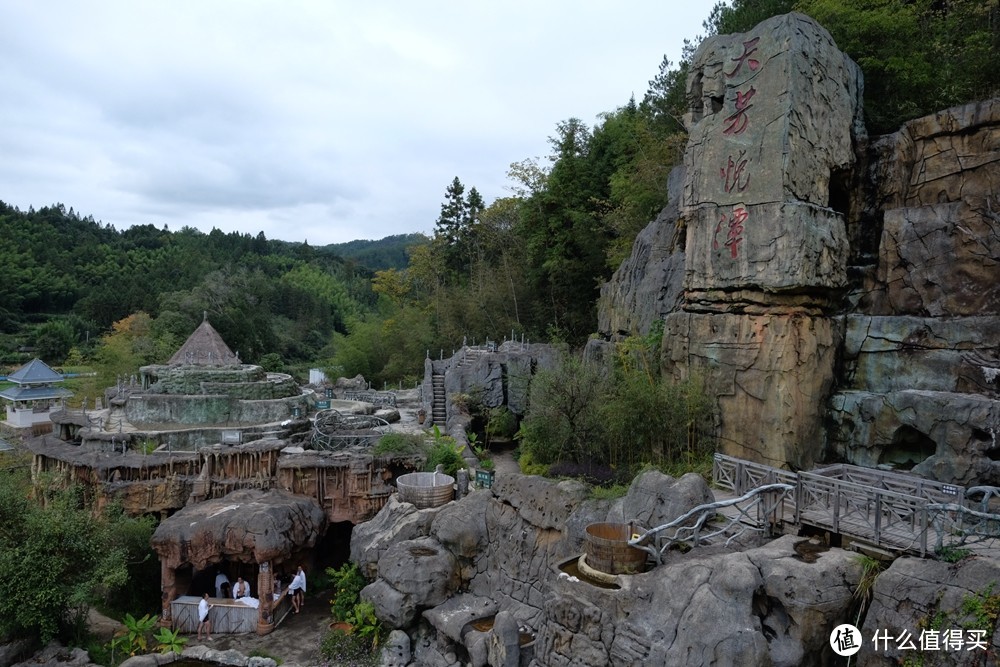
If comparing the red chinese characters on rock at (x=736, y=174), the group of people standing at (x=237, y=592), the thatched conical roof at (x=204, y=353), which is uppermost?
the red chinese characters on rock at (x=736, y=174)

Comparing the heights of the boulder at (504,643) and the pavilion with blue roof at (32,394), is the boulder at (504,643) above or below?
below

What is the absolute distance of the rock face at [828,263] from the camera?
11.0 m

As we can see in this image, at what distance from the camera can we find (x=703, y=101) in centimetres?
1335

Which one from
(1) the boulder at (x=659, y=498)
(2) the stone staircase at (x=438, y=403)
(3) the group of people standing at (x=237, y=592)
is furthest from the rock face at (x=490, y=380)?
(1) the boulder at (x=659, y=498)

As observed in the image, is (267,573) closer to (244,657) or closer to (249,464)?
(244,657)

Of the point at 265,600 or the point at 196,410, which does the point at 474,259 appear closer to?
the point at 196,410

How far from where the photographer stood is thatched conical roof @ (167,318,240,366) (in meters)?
22.9

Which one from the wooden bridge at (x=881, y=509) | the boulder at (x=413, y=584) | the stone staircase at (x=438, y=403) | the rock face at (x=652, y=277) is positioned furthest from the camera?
the stone staircase at (x=438, y=403)

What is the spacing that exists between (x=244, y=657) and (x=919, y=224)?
15.9 metres

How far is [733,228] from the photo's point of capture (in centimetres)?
1204

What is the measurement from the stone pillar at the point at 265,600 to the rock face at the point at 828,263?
34.4 ft

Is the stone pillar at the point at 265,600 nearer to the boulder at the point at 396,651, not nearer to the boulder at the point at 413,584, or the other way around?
the boulder at the point at 413,584

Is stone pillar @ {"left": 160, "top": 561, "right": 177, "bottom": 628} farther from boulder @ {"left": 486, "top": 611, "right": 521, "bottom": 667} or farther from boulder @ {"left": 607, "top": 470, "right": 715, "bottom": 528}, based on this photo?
boulder @ {"left": 607, "top": 470, "right": 715, "bottom": 528}

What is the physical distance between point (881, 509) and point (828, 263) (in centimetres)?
579
